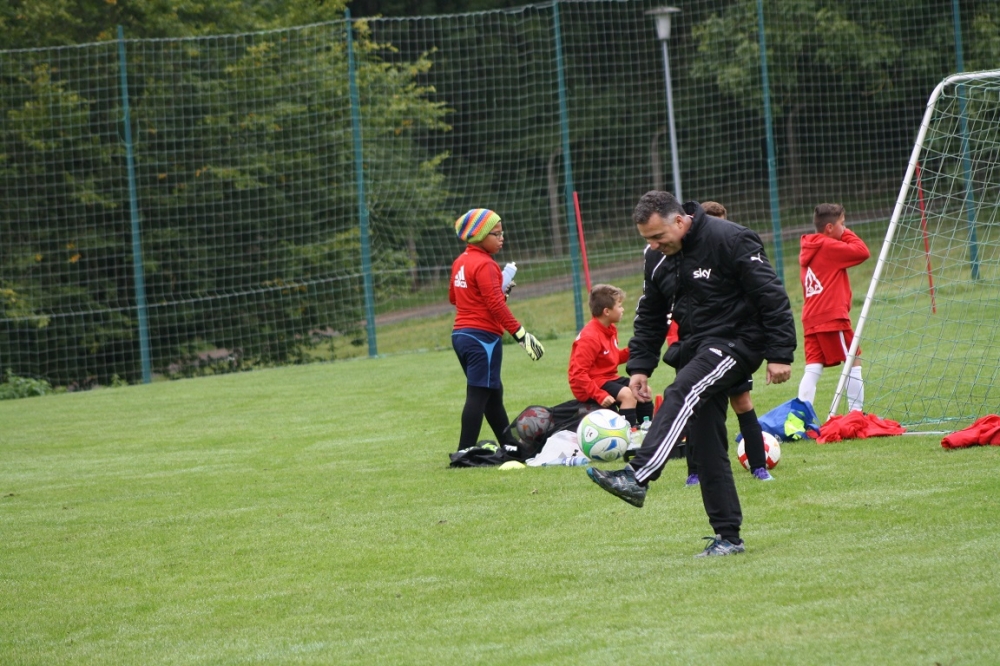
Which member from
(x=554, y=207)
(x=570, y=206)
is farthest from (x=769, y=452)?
(x=554, y=207)

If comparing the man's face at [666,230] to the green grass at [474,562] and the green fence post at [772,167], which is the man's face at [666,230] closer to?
the green grass at [474,562]

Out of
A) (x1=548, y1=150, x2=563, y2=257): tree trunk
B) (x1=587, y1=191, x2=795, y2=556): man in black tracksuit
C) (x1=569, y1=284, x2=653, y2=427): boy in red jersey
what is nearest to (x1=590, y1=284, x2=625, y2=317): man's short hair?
(x1=569, y1=284, x2=653, y2=427): boy in red jersey

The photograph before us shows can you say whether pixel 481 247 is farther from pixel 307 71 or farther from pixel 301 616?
pixel 307 71

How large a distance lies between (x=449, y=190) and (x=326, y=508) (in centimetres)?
1685

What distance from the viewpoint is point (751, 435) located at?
24.4 ft

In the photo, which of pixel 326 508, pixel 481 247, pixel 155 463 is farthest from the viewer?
pixel 155 463

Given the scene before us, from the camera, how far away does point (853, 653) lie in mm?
4008

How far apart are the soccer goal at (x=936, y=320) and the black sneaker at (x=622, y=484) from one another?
4152 millimetres

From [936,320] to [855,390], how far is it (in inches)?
224

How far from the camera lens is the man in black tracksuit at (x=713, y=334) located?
5.58 m

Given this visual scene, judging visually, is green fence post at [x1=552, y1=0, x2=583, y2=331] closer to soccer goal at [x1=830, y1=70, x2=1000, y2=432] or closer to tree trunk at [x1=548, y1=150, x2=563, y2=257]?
tree trunk at [x1=548, y1=150, x2=563, y2=257]

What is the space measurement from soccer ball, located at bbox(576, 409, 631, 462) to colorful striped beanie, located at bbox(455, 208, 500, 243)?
5.05ft

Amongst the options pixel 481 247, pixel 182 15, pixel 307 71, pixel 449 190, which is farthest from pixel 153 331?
pixel 481 247

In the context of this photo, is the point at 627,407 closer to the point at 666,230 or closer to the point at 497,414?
the point at 497,414
